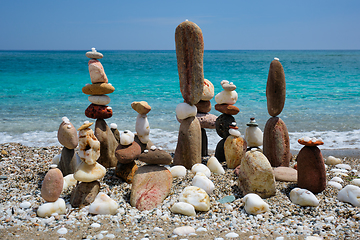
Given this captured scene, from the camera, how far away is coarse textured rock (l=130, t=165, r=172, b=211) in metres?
3.63

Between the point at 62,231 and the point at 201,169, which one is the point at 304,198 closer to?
the point at 201,169

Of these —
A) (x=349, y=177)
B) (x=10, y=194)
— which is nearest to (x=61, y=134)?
(x=10, y=194)

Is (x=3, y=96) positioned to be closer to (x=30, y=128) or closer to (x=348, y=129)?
(x=30, y=128)

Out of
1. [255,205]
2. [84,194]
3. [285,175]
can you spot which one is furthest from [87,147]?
[285,175]

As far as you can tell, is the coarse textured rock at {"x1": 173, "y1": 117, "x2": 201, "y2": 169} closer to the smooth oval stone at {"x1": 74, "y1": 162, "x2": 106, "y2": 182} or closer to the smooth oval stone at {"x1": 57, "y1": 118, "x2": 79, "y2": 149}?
the smooth oval stone at {"x1": 74, "y1": 162, "x2": 106, "y2": 182}

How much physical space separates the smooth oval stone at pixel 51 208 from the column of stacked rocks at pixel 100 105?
50.0 inches

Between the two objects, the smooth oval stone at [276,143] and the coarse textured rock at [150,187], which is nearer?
the coarse textured rock at [150,187]

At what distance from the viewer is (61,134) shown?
4086mm

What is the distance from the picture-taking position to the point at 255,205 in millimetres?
3416

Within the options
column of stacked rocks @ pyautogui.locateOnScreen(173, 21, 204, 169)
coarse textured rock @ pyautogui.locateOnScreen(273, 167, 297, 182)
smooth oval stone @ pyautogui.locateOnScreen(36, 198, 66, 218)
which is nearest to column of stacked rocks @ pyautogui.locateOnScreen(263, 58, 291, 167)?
coarse textured rock @ pyautogui.locateOnScreen(273, 167, 297, 182)

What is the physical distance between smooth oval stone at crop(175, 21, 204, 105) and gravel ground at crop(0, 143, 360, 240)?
4.81 ft

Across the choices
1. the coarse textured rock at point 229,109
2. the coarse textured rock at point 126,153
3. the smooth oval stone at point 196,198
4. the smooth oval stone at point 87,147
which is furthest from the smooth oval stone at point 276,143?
the smooth oval stone at point 87,147

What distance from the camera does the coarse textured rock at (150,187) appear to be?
11.9 feet

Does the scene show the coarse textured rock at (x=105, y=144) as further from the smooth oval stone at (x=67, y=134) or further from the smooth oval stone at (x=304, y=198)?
the smooth oval stone at (x=304, y=198)
